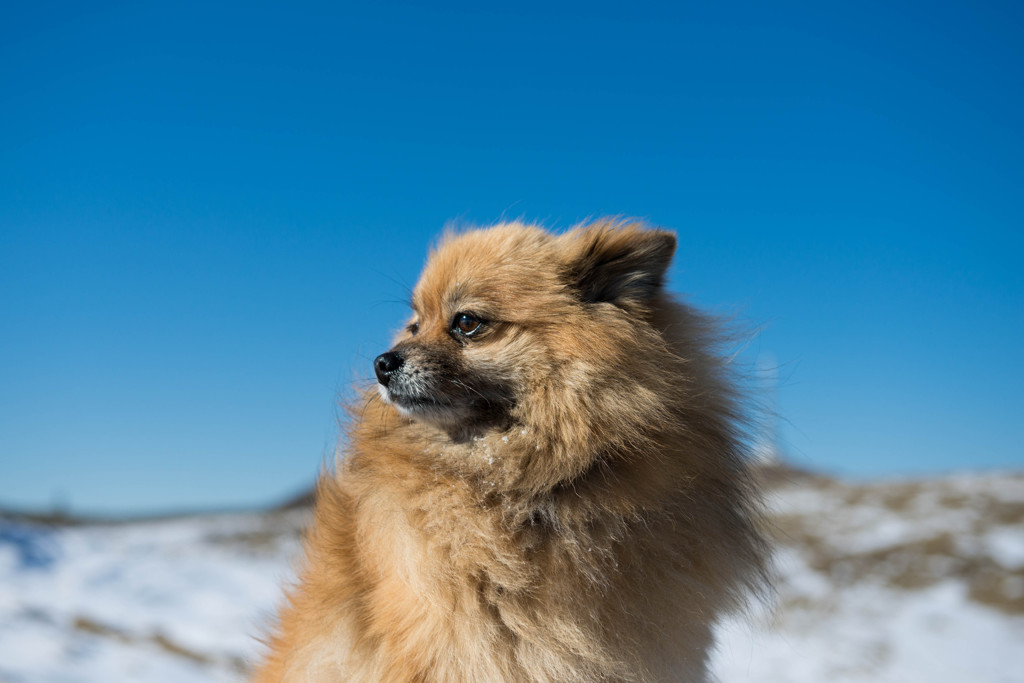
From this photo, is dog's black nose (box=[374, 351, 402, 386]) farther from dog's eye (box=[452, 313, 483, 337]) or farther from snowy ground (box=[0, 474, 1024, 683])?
snowy ground (box=[0, 474, 1024, 683])

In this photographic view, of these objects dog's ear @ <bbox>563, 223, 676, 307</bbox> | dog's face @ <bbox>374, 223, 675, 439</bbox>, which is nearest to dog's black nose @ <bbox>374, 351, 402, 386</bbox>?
dog's face @ <bbox>374, 223, 675, 439</bbox>

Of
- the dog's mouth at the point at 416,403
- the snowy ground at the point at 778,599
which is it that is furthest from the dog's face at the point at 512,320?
the snowy ground at the point at 778,599

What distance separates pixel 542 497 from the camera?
3.06 m

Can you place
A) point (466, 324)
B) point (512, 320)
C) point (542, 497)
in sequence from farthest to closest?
point (466, 324) < point (512, 320) < point (542, 497)

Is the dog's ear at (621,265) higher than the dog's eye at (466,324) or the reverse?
higher

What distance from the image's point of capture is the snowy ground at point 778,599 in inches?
219

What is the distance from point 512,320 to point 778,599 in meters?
6.05

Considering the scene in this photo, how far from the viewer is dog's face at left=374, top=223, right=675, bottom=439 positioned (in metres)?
3.23

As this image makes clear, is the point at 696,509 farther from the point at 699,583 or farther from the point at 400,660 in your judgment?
the point at 400,660

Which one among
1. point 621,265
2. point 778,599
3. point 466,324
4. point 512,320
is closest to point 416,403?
point 466,324

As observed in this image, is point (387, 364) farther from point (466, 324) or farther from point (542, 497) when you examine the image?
point (542, 497)

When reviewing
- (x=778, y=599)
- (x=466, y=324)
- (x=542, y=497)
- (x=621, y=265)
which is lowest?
(x=542, y=497)

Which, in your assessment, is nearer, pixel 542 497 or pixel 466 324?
pixel 542 497

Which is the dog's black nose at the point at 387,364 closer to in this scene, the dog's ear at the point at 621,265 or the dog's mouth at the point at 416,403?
the dog's mouth at the point at 416,403
